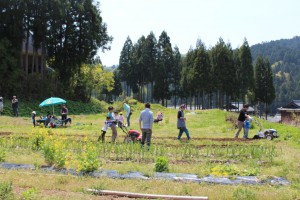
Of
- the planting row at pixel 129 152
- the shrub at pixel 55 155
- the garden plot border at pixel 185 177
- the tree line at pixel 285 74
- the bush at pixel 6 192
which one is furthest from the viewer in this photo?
the tree line at pixel 285 74

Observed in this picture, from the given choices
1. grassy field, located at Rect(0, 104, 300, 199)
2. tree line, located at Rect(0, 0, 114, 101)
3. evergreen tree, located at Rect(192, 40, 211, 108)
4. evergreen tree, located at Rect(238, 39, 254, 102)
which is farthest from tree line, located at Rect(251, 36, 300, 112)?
grassy field, located at Rect(0, 104, 300, 199)

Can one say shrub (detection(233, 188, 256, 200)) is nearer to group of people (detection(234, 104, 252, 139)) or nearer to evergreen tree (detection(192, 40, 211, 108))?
group of people (detection(234, 104, 252, 139))

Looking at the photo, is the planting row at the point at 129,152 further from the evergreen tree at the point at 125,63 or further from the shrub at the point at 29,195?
the evergreen tree at the point at 125,63

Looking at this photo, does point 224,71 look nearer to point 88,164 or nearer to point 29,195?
point 88,164

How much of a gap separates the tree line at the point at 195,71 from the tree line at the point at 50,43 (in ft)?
58.4

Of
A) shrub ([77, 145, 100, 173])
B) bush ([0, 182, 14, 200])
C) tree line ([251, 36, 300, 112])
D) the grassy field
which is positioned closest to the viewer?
bush ([0, 182, 14, 200])

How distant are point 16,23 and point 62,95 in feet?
30.5

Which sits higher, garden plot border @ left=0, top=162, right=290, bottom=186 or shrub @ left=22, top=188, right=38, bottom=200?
shrub @ left=22, top=188, right=38, bottom=200

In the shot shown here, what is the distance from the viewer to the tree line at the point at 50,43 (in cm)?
3294

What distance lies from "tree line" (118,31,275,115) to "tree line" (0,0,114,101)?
17811 millimetres

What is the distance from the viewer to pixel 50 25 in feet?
120

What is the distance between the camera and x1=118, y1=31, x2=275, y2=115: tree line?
54.4 m

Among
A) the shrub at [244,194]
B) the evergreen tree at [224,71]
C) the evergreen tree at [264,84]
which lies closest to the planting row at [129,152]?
the shrub at [244,194]

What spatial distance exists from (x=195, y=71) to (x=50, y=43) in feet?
74.5
